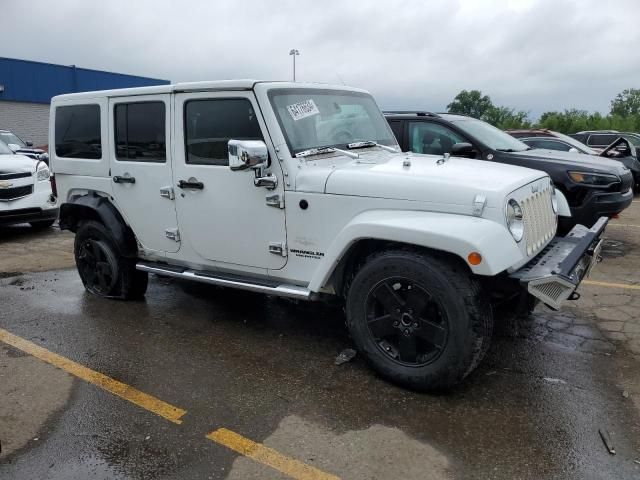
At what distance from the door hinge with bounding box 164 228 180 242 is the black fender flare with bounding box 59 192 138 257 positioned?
1.74 feet

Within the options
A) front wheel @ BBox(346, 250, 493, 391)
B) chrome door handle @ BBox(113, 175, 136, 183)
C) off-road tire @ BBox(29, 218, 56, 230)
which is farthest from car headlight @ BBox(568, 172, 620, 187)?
off-road tire @ BBox(29, 218, 56, 230)

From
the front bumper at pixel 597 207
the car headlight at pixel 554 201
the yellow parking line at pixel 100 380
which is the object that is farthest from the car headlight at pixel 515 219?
the front bumper at pixel 597 207

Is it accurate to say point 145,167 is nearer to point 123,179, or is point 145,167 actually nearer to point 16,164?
point 123,179

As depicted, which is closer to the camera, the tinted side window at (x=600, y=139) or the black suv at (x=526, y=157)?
the black suv at (x=526, y=157)

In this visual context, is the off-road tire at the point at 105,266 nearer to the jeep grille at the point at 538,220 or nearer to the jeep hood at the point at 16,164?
the jeep grille at the point at 538,220

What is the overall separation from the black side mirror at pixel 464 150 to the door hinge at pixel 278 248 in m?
2.78

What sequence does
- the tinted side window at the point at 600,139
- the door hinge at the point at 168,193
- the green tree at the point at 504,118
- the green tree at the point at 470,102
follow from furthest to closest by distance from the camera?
the green tree at the point at 470,102
the green tree at the point at 504,118
the tinted side window at the point at 600,139
the door hinge at the point at 168,193

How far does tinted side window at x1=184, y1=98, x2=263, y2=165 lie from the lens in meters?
3.98

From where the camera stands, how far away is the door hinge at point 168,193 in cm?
445

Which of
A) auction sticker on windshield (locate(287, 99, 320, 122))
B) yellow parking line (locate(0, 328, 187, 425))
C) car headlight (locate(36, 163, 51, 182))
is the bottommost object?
yellow parking line (locate(0, 328, 187, 425))

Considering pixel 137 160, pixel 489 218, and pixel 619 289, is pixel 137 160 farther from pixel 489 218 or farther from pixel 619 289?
pixel 619 289

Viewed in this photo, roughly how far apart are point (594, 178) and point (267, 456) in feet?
17.2

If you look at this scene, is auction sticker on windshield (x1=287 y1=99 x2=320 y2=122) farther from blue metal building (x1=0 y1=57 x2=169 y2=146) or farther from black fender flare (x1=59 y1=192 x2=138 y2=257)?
blue metal building (x1=0 y1=57 x2=169 y2=146)

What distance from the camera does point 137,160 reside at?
4699mm
